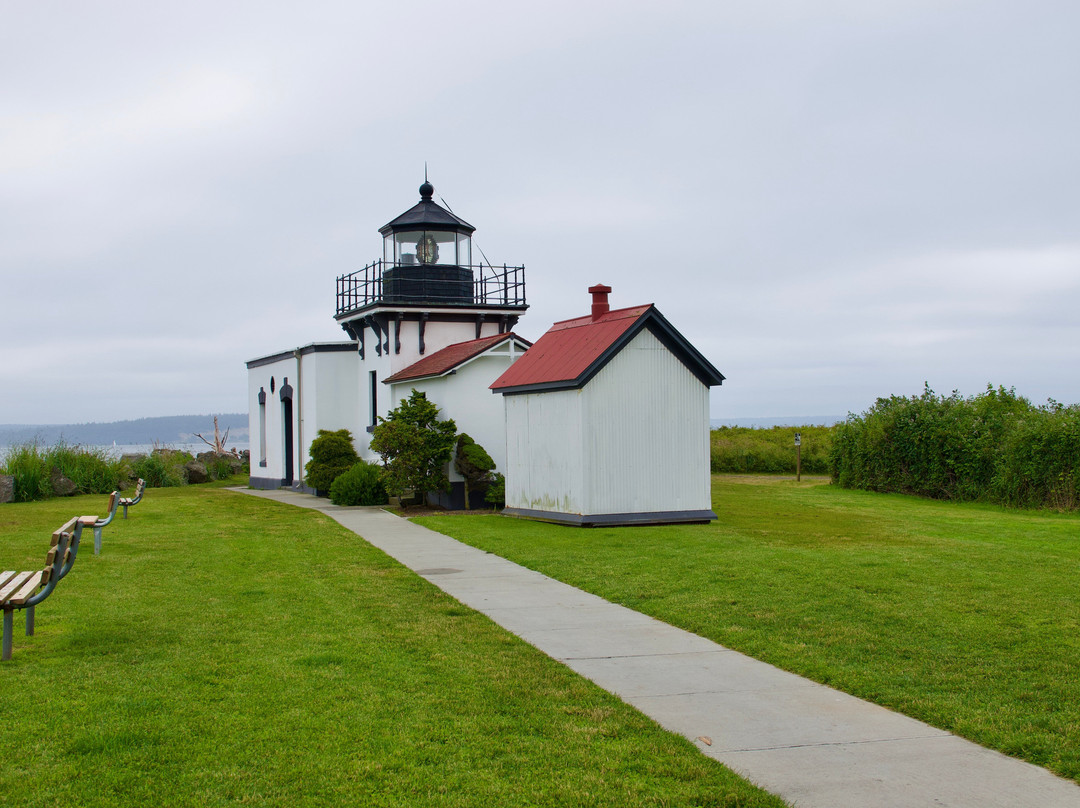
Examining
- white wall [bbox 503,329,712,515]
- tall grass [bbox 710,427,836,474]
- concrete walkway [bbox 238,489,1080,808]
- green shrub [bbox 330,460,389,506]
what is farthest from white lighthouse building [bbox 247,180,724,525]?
tall grass [bbox 710,427,836,474]

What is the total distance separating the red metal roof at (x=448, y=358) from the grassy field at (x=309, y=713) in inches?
482

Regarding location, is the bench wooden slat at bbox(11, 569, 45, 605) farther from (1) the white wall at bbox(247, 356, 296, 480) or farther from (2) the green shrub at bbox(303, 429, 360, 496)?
(1) the white wall at bbox(247, 356, 296, 480)

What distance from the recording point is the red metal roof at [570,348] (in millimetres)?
17500

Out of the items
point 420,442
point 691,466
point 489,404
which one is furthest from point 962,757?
point 489,404

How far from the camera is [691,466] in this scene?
17.9 metres

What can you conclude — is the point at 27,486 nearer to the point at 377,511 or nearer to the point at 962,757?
the point at 377,511

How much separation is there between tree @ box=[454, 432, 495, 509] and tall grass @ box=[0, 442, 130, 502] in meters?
11.8

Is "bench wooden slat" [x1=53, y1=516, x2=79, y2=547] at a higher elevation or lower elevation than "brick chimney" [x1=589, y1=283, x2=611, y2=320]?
lower

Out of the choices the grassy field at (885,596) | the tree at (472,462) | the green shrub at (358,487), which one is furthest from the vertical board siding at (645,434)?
the green shrub at (358,487)

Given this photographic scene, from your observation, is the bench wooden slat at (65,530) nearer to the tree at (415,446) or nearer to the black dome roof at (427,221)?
the tree at (415,446)

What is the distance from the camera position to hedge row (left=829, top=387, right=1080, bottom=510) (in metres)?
20.9

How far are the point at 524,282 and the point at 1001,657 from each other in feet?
65.2

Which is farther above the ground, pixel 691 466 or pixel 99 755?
pixel 691 466

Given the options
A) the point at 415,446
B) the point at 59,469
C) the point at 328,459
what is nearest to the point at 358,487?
the point at 415,446
